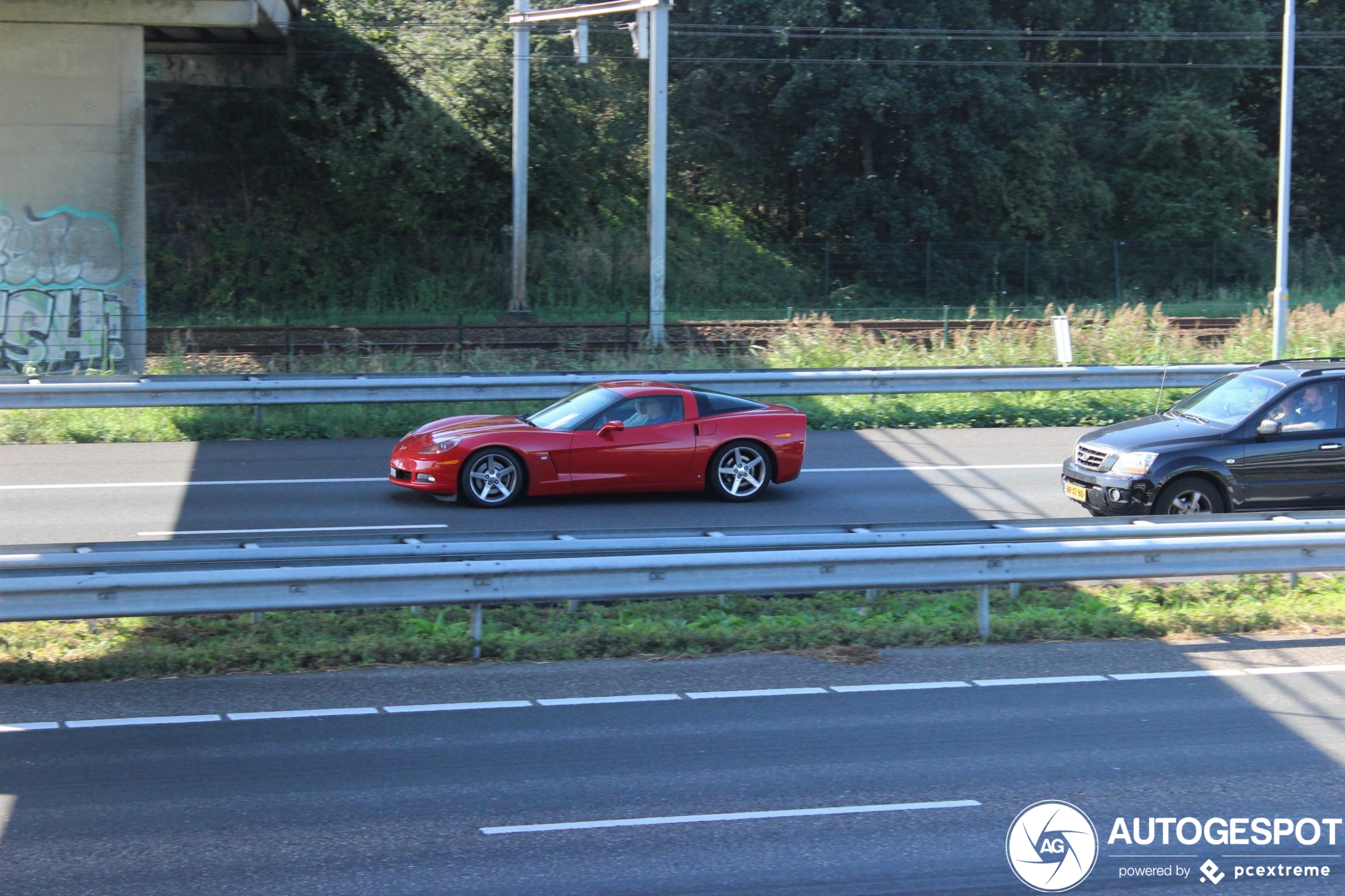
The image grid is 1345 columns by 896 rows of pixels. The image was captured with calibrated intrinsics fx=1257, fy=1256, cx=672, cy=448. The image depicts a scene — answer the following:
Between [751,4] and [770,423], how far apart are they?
2640 centimetres

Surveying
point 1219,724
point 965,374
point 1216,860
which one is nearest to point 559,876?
point 1216,860

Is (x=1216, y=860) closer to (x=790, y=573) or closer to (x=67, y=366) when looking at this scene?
(x=790, y=573)

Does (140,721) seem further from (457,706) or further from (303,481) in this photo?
(303,481)

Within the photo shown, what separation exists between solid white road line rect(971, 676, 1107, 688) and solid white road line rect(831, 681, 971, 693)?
0.38ft

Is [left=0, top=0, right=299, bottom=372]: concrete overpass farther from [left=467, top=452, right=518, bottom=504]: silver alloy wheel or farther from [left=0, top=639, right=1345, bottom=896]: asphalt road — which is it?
→ [left=0, top=639, right=1345, bottom=896]: asphalt road

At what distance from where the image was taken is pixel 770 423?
43.3 ft

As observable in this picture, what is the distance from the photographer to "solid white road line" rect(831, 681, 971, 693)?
7.57 meters

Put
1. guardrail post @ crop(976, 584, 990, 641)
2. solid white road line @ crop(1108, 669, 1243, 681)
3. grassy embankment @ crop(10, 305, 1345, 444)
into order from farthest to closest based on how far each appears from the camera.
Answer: grassy embankment @ crop(10, 305, 1345, 444) → guardrail post @ crop(976, 584, 990, 641) → solid white road line @ crop(1108, 669, 1243, 681)

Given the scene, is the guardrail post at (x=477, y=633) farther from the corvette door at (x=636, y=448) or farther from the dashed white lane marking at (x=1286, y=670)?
the dashed white lane marking at (x=1286, y=670)

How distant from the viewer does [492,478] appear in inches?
497

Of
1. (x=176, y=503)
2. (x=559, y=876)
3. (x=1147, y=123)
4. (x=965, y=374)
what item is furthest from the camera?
(x=1147, y=123)

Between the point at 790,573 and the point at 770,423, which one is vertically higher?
the point at 770,423

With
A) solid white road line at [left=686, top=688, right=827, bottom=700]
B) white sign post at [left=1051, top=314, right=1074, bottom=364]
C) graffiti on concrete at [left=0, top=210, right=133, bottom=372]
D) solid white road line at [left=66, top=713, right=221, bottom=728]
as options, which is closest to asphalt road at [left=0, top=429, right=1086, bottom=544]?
white sign post at [left=1051, top=314, right=1074, bottom=364]

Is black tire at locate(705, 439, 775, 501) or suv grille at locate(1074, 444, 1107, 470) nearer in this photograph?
suv grille at locate(1074, 444, 1107, 470)
